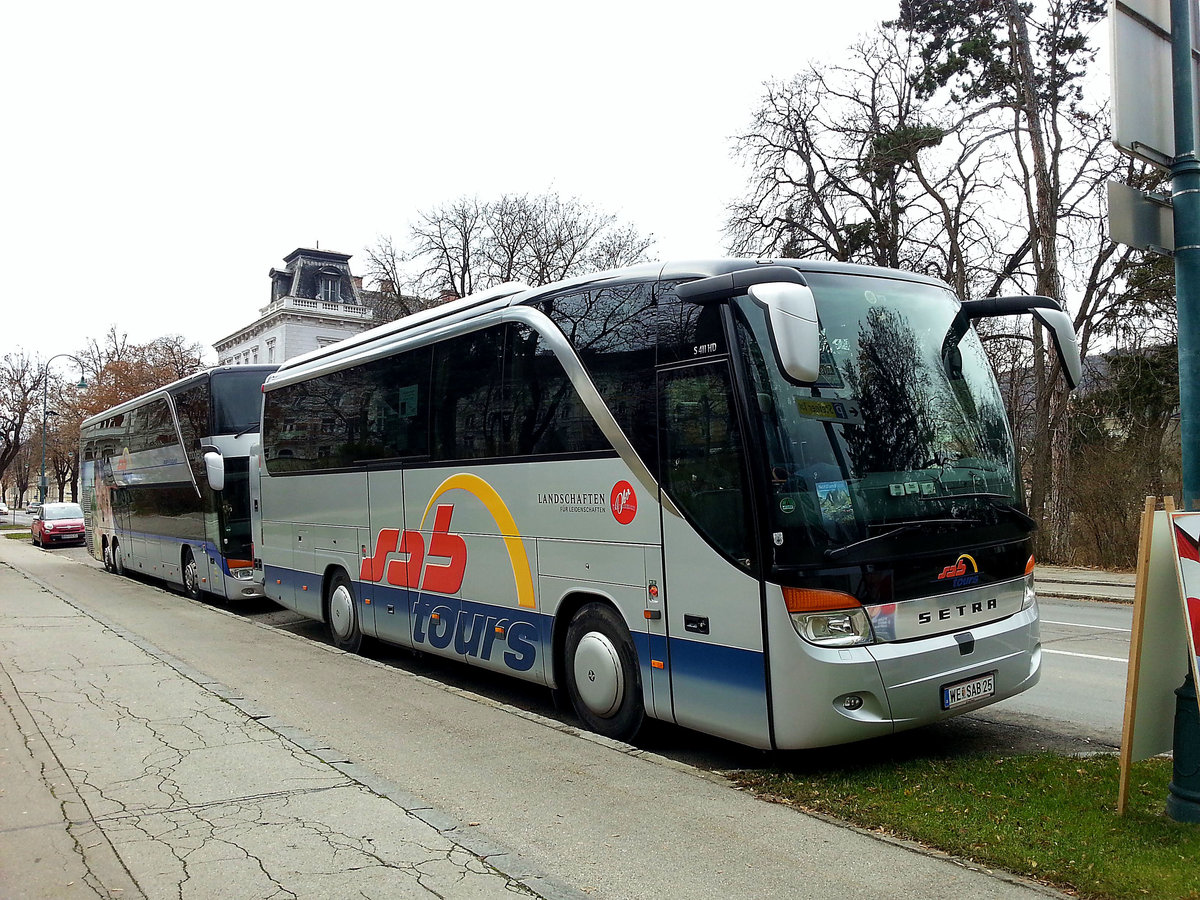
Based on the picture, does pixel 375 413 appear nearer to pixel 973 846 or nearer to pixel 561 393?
pixel 561 393

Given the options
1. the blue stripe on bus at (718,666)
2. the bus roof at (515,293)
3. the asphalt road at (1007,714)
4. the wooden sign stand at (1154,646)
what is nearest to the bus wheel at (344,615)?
the asphalt road at (1007,714)

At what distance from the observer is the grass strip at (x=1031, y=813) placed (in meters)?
4.20

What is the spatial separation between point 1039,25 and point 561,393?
24193mm

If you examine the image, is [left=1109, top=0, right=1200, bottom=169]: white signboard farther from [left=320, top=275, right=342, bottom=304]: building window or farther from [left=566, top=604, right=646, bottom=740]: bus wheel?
[left=320, top=275, right=342, bottom=304]: building window

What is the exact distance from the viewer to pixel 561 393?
24.7 feet

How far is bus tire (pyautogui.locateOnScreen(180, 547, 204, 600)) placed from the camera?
58.1 ft

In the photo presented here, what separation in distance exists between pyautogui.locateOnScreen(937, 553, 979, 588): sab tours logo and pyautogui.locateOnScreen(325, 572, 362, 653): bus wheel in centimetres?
712

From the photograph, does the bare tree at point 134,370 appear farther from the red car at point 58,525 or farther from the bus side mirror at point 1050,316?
the bus side mirror at point 1050,316

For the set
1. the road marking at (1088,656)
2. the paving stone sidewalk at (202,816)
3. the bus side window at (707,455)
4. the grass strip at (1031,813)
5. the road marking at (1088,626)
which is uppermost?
the bus side window at (707,455)

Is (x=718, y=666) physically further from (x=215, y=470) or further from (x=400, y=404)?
(x=215, y=470)

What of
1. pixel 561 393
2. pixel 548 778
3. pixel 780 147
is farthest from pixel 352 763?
pixel 780 147

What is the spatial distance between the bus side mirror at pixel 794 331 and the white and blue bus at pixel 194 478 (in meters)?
12.6

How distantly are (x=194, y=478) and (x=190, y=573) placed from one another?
2.17m

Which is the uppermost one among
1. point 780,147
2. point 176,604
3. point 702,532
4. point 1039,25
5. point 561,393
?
point 1039,25
